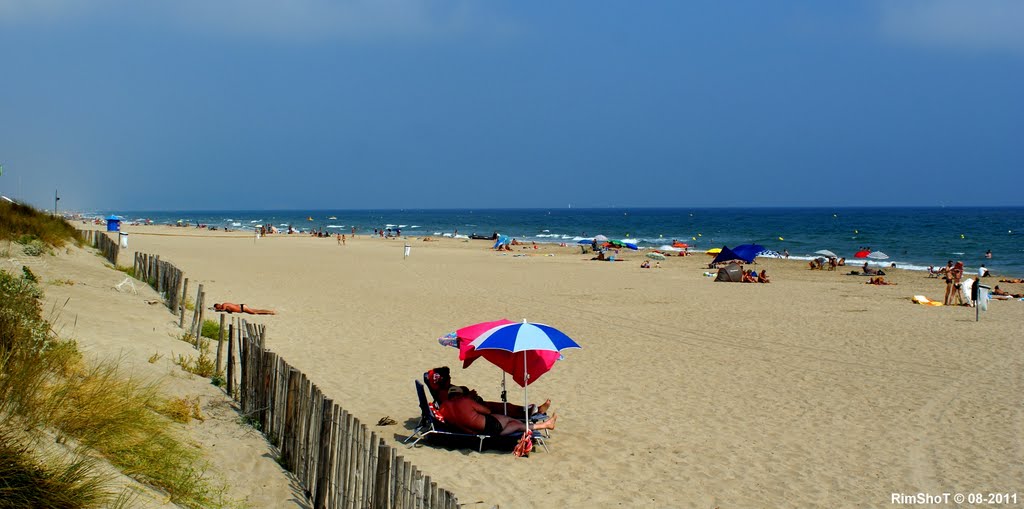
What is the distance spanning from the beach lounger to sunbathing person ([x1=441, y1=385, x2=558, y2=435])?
2.5 inches

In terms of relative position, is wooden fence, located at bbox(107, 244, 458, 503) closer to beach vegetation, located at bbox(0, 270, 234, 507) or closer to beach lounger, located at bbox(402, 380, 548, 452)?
beach vegetation, located at bbox(0, 270, 234, 507)

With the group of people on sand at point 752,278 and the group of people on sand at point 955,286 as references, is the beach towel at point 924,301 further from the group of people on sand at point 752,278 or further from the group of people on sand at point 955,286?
the group of people on sand at point 752,278

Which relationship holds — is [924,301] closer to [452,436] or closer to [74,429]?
[452,436]

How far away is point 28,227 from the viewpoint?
21.0 m

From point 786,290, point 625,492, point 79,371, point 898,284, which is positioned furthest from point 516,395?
point 898,284

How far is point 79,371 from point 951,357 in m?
13.5

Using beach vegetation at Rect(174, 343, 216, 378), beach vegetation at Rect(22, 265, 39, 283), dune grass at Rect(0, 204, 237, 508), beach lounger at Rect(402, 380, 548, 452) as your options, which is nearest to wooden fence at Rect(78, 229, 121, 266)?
beach vegetation at Rect(22, 265, 39, 283)

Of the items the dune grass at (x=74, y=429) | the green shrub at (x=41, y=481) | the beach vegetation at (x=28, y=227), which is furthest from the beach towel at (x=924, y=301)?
the beach vegetation at (x=28, y=227)

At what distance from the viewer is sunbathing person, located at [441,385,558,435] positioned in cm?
828

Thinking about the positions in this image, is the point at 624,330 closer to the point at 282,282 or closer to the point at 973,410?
the point at 973,410

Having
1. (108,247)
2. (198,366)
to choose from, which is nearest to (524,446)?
(198,366)

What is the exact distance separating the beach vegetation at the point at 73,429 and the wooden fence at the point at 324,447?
76cm

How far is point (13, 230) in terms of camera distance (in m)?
19.8

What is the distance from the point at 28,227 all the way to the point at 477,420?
18010 millimetres
